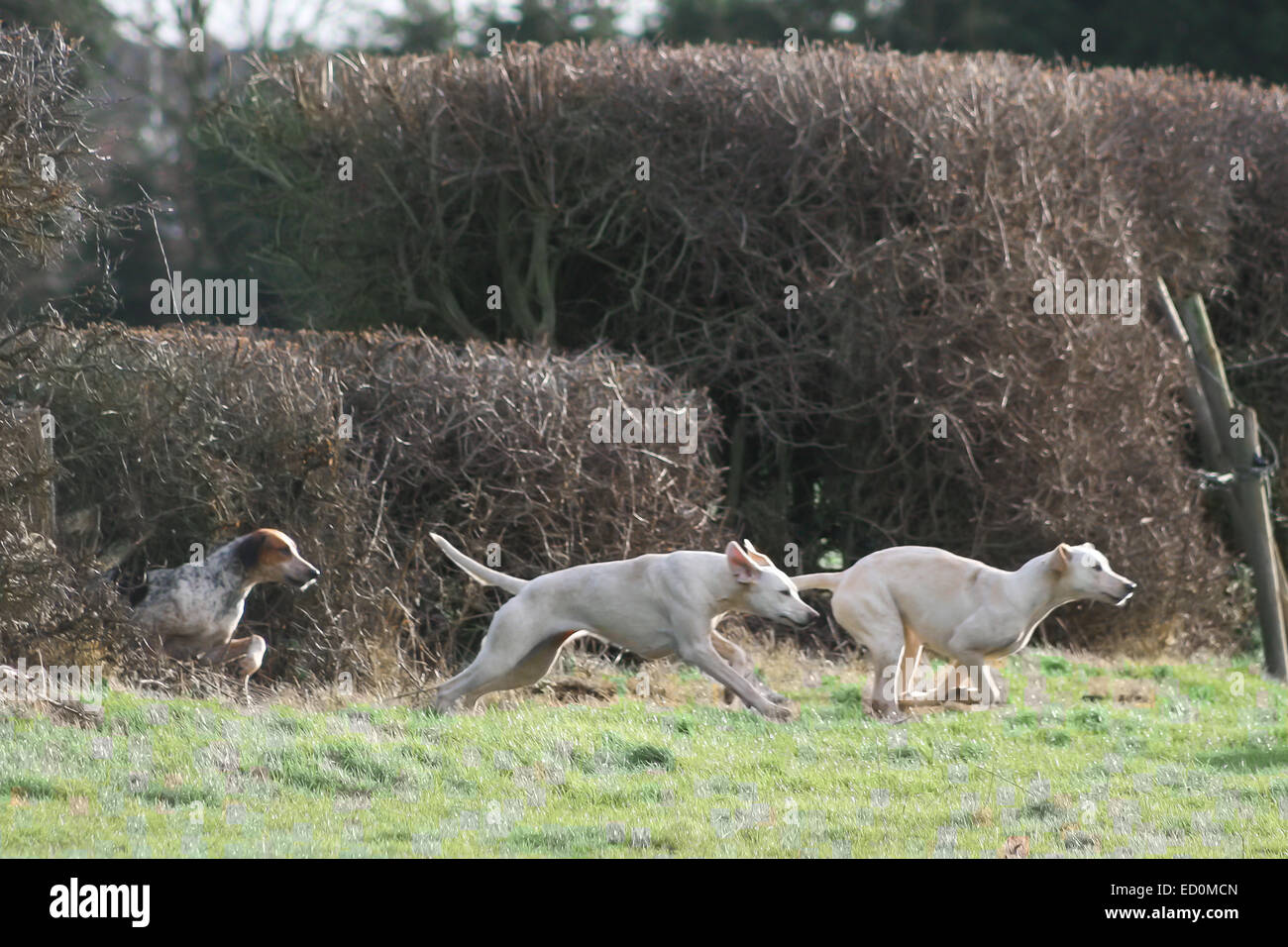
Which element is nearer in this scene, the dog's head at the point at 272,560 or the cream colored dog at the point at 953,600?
the cream colored dog at the point at 953,600

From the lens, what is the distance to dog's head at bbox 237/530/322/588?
31.1 ft

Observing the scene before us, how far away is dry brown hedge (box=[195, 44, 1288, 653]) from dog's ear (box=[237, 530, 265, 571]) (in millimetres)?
4988

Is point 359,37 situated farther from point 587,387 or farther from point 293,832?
point 293,832

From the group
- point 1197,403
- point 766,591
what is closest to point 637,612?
point 766,591

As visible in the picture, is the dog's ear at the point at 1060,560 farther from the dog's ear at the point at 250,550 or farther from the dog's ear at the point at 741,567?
the dog's ear at the point at 250,550

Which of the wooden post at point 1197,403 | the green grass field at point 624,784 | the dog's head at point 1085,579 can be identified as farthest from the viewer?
the wooden post at point 1197,403

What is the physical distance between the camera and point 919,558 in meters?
9.51

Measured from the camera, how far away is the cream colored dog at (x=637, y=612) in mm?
8484

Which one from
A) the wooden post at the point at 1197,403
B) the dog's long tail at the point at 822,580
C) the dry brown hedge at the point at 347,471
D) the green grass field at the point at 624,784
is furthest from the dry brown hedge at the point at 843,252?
the green grass field at the point at 624,784

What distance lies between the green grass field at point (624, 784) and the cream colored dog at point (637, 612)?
270mm

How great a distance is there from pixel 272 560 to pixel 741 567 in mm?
2795

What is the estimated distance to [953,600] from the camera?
30.6 ft

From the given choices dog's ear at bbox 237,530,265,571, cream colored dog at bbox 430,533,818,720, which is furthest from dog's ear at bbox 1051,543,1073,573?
dog's ear at bbox 237,530,265,571

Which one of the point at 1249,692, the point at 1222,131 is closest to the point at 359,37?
the point at 1222,131
